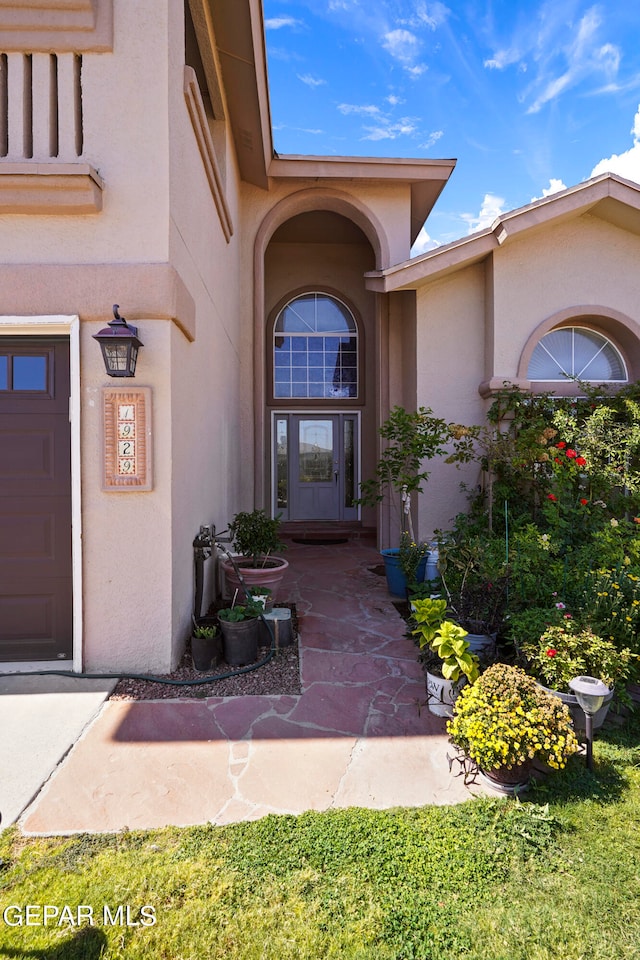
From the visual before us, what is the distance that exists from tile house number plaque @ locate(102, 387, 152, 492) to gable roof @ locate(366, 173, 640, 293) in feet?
15.1

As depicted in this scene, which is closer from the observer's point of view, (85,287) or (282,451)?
(85,287)

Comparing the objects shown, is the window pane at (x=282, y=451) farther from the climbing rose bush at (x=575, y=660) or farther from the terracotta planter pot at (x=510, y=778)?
the terracotta planter pot at (x=510, y=778)

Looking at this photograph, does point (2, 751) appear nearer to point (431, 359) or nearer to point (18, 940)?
point (18, 940)

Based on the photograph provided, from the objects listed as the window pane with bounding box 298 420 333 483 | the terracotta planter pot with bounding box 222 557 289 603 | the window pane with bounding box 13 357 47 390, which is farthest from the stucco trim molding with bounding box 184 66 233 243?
the window pane with bounding box 298 420 333 483

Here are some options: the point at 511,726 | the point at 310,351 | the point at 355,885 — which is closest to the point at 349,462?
the point at 310,351

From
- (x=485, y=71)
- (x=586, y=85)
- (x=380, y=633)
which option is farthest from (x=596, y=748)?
(x=586, y=85)

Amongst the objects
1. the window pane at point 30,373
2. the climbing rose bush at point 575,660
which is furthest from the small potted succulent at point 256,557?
the climbing rose bush at point 575,660

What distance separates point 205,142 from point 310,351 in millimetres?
5403

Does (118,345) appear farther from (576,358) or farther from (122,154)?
(576,358)

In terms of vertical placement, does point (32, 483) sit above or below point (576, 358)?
below

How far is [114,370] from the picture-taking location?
3598mm

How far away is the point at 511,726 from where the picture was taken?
2527mm

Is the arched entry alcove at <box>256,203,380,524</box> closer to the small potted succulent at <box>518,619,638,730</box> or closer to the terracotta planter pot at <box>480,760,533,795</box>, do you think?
the small potted succulent at <box>518,619,638,730</box>

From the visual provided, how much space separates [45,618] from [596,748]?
413 centimetres
